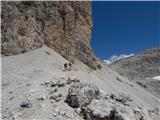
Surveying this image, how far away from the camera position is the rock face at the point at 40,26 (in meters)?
22.3

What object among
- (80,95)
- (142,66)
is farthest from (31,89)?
(142,66)

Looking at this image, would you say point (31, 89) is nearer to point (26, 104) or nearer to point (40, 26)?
point (26, 104)

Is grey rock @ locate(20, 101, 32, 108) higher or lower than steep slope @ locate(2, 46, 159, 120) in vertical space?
lower

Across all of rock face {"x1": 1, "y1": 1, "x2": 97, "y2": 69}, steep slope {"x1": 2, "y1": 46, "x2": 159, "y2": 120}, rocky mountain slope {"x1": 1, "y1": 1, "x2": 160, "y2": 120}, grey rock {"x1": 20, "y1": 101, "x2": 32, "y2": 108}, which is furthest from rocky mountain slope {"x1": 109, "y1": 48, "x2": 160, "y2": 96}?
grey rock {"x1": 20, "y1": 101, "x2": 32, "y2": 108}

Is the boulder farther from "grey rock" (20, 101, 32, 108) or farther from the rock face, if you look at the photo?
Answer: the rock face

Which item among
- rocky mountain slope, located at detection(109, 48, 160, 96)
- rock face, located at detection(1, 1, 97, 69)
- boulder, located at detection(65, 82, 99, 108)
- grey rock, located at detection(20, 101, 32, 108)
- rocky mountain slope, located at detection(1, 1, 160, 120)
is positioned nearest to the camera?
rocky mountain slope, located at detection(1, 1, 160, 120)

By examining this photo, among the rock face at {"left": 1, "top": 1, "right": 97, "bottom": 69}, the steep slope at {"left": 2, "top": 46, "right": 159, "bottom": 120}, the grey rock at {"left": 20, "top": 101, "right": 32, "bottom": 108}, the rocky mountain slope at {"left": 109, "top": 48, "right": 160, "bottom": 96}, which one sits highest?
the rocky mountain slope at {"left": 109, "top": 48, "right": 160, "bottom": 96}

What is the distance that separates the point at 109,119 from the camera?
1017 cm

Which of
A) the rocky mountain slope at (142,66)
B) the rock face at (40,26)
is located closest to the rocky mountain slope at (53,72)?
the rock face at (40,26)

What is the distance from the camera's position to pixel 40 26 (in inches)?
965

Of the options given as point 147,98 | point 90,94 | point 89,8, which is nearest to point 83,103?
point 90,94

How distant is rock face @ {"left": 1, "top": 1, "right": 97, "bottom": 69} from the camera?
73.3 feet

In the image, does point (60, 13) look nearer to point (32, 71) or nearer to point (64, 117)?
point (32, 71)

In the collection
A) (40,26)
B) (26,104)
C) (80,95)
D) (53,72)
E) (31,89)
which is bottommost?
(26,104)
